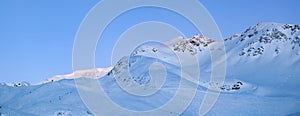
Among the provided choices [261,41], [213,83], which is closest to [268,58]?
[261,41]

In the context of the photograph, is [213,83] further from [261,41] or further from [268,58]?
[261,41]

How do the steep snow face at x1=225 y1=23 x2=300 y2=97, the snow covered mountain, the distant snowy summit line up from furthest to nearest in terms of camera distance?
the distant snowy summit < the steep snow face at x1=225 y1=23 x2=300 y2=97 < the snow covered mountain

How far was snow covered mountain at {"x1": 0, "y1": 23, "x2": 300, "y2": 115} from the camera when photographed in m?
29.8

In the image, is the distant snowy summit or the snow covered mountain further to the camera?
the distant snowy summit

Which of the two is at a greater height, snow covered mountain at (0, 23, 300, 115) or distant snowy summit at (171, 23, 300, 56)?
distant snowy summit at (171, 23, 300, 56)

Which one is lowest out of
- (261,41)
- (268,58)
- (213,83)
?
(213,83)

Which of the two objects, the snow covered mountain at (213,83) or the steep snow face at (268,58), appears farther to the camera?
the steep snow face at (268,58)

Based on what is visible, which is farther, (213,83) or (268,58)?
(268,58)

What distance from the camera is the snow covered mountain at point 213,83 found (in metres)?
29.8

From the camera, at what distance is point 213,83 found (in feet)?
156

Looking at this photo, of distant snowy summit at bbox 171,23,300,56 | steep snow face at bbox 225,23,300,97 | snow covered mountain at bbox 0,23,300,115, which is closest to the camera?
snow covered mountain at bbox 0,23,300,115

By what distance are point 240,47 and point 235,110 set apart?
44.2m

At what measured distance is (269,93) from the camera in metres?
42.8

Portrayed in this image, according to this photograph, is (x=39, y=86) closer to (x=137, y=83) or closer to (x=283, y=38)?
(x=137, y=83)
